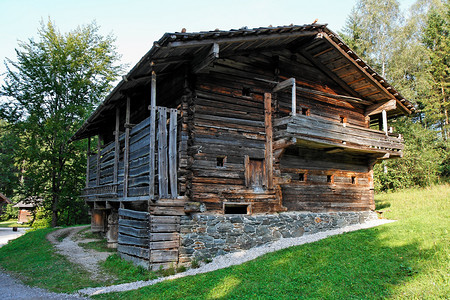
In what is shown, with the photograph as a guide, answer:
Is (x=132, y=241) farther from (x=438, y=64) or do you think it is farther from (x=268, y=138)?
(x=438, y=64)

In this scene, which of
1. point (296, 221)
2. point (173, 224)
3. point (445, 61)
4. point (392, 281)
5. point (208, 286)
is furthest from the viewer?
point (445, 61)

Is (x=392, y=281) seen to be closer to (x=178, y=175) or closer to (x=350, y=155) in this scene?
(x=178, y=175)

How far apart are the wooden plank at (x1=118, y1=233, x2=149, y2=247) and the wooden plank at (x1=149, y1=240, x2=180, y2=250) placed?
1.44 ft

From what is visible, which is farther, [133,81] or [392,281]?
[133,81]

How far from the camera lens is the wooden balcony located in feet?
43.1

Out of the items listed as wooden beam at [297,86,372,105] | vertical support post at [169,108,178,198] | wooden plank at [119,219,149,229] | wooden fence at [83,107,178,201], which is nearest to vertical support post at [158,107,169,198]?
wooden fence at [83,107,178,201]

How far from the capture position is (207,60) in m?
11.4

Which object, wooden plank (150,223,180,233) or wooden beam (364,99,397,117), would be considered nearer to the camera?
wooden plank (150,223,180,233)

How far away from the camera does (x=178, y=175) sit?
1186cm

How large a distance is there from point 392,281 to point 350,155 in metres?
10.3

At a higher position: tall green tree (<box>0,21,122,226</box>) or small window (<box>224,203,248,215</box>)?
tall green tree (<box>0,21,122,226</box>)

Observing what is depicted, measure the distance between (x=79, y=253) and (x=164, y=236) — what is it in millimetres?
6396

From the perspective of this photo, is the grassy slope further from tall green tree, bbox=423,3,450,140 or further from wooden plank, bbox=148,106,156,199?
tall green tree, bbox=423,3,450,140

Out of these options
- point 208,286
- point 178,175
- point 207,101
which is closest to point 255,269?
point 208,286
